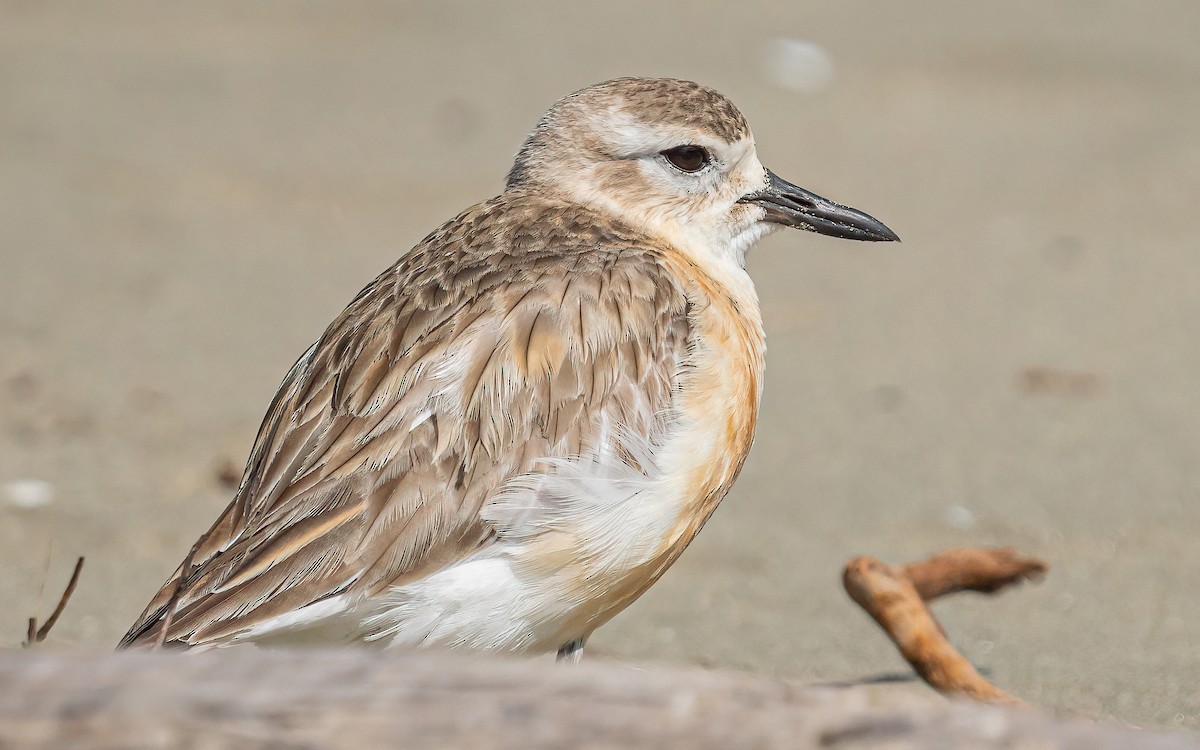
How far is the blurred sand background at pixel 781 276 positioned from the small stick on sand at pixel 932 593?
36 centimetres

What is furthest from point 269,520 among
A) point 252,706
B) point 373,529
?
point 252,706

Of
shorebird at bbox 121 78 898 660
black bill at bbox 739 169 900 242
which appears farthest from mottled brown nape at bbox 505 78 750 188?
shorebird at bbox 121 78 898 660

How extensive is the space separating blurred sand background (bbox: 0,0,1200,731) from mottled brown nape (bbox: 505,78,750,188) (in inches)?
57.7

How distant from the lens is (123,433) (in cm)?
616

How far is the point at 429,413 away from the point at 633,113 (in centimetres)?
136

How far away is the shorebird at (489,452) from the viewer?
3.48 m

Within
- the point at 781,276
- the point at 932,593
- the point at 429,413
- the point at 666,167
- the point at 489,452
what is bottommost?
the point at 932,593

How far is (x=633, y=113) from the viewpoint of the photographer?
463 cm

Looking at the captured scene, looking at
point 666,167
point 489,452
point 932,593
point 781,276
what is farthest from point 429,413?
point 781,276

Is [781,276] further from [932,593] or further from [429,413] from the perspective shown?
[429,413]

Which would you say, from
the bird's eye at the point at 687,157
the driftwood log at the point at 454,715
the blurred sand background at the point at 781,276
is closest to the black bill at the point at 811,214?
the bird's eye at the point at 687,157

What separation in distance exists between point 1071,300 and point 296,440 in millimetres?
4609

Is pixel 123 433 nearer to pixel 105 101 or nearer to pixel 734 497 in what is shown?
pixel 734 497

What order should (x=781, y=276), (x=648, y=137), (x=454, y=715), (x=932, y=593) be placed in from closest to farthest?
(x=454, y=715), (x=932, y=593), (x=648, y=137), (x=781, y=276)
